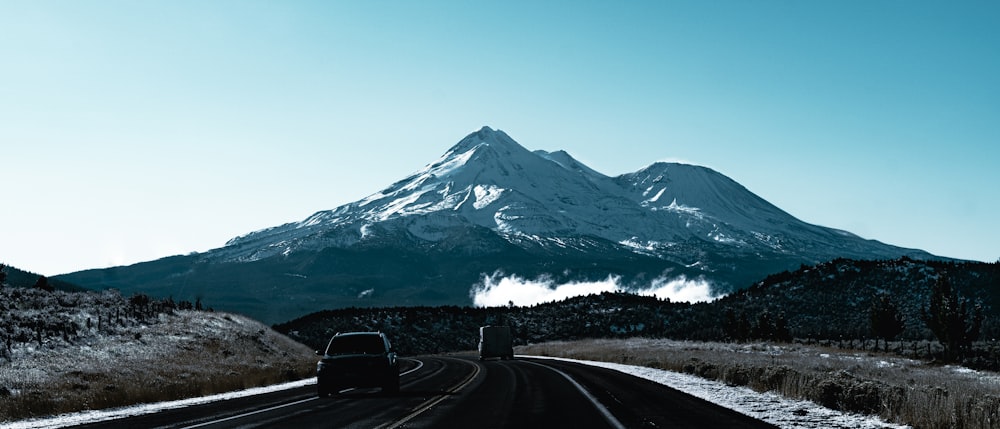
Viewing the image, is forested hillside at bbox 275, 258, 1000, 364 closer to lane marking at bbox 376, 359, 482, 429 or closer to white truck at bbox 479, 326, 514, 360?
white truck at bbox 479, 326, 514, 360

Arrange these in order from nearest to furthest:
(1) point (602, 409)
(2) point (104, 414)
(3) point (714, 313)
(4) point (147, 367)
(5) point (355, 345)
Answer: (1) point (602, 409) < (2) point (104, 414) < (5) point (355, 345) < (4) point (147, 367) < (3) point (714, 313)

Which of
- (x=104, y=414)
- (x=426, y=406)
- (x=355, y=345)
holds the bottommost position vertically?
(x=104, y=414)

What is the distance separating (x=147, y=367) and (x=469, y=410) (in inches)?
761

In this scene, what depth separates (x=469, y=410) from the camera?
20.5 meters

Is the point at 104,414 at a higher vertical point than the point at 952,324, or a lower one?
lower

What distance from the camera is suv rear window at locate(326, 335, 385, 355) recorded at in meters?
27.1

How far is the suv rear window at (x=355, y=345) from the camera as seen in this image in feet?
88.9

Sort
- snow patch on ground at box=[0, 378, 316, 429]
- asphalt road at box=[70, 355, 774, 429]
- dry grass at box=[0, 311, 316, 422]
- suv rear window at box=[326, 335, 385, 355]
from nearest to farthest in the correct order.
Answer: asphalt road at box=[70, 355, 774, 429] → snow patch on ground at box=[0, 378, 316, 429] → dry grass at box=[0, 311, 316, 422] → suv rear window at box=[326, 335, 385, 355]

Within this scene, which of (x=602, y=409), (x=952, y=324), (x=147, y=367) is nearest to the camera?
(x=602, y=409)

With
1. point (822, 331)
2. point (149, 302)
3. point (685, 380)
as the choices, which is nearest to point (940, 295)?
point (822, 331)

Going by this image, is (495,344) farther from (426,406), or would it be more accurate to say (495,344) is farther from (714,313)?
(714,313)

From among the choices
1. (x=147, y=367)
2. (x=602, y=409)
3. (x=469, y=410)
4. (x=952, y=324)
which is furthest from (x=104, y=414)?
(x=952, y=324)

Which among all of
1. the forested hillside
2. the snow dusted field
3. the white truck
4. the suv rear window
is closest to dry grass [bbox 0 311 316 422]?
the snow dusted field

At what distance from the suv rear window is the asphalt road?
134cm
